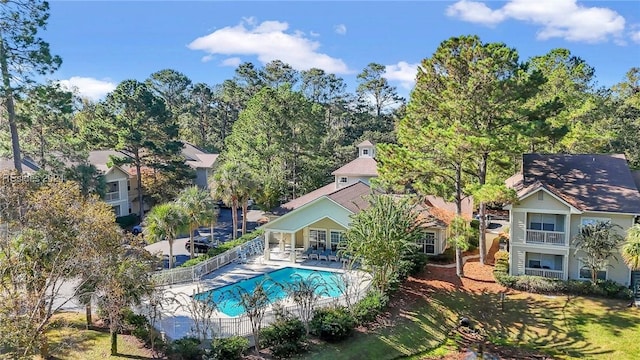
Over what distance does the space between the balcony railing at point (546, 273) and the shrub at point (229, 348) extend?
16.6 m

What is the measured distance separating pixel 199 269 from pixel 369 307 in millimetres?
10897

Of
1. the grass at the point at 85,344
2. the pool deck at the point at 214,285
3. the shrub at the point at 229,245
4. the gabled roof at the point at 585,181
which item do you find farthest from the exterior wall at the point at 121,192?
the gabled roof at the point at 585,181

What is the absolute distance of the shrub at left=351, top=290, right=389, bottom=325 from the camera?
19.3 metres

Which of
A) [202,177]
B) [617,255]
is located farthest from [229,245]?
[202,177]

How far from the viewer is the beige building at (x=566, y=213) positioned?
23109mm

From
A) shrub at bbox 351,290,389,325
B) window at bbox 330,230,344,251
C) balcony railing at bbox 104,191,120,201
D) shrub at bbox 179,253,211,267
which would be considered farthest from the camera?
balcony railing at bbox 104,191,120,201

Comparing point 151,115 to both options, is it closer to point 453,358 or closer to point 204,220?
point 204,220

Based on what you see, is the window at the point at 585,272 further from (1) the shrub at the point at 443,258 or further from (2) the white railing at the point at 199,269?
(2) the white railing at the point at 199,269

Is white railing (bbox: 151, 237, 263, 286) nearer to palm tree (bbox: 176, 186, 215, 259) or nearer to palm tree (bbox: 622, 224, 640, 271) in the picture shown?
palm tree (bbox: 176, 186, 215, 259)

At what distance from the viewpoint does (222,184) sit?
1252 inches

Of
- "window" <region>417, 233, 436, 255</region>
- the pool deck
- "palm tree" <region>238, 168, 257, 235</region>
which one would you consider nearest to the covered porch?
the pool deck

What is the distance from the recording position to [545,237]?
24.2 meters

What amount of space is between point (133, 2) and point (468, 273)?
23744mm

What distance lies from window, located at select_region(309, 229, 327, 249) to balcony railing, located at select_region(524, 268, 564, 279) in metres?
12.7
